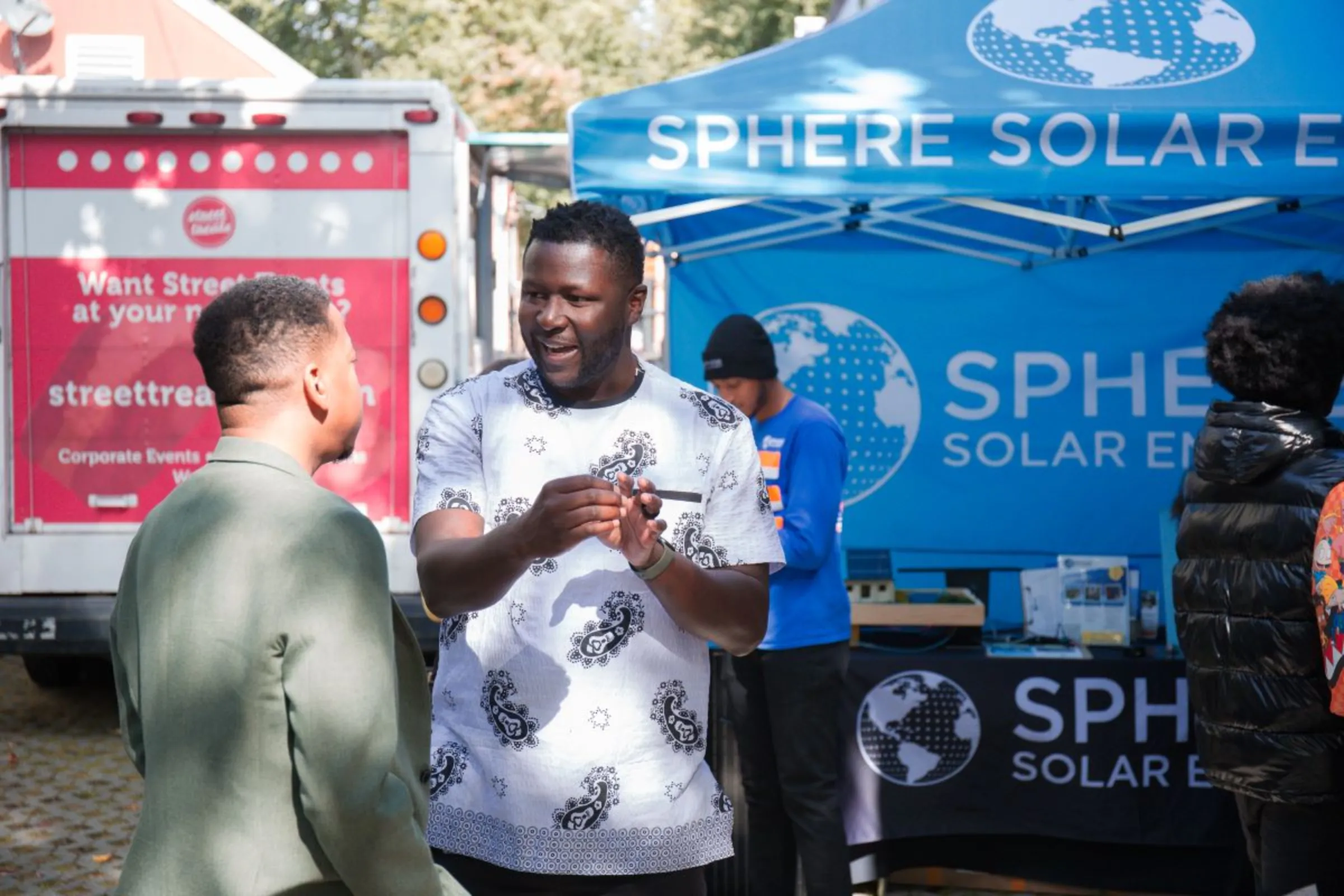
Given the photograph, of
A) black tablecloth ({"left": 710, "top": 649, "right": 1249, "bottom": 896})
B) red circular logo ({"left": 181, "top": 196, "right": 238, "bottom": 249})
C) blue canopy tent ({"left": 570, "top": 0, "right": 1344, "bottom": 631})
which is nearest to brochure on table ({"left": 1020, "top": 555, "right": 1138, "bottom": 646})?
black tablecloth ({"left": 710, "top": 649, "right": 1249, "bottom": 896})

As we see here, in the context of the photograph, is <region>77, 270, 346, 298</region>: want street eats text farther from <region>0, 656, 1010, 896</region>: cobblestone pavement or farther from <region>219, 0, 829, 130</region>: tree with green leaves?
<region>219, 0, 829, 130</region>: tree with green leaves

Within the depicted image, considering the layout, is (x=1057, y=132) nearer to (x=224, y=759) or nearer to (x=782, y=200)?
(x=782, y=200)

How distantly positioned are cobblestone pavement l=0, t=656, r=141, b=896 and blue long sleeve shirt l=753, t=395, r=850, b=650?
2.59m

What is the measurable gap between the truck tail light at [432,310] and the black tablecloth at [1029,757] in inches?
100.0

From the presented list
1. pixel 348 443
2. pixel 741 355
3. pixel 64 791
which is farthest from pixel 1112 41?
pixel 64 791

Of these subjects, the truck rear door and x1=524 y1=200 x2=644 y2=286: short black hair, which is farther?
the truck rear door

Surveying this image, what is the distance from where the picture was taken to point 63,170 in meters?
6.48

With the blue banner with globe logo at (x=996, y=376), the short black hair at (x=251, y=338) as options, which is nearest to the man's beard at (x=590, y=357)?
the short black hair at (x=251, y=338)

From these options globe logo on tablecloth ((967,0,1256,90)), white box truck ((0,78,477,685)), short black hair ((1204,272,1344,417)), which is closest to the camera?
short black hair ((1204,272,1344,417))

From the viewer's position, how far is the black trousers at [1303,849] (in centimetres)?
332

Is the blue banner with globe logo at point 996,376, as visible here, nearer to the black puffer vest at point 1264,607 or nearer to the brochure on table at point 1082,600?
the brochure on table at point 1082,600

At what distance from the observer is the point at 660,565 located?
2180 mm

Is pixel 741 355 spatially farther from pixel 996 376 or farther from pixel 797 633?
pixel 996 376

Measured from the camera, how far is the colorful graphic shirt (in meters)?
3.08
